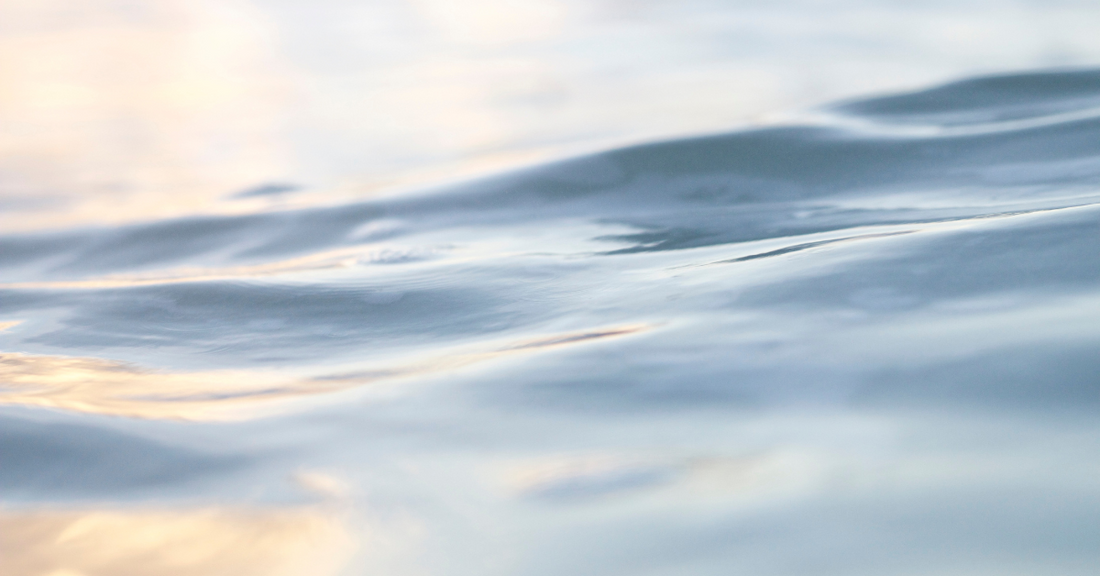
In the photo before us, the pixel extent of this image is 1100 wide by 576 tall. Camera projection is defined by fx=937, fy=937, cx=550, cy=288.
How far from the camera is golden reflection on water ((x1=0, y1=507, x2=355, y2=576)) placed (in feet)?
1.93

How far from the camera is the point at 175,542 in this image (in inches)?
25.0

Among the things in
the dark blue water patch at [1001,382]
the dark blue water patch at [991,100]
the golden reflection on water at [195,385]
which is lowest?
the dark blue water patch at [1001,382]

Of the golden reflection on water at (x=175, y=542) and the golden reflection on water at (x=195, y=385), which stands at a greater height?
the golden reflection on water at (x=195, y=385)

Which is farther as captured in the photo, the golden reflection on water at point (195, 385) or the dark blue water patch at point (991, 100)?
the dark blue water patch at point (991, 100)

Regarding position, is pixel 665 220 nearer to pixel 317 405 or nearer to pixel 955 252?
pixel 955 252

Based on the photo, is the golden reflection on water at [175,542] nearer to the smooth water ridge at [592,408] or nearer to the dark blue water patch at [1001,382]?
the smooth water ridge at [592,408]

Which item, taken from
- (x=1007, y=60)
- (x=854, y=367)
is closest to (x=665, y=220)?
(x=854, y=367)

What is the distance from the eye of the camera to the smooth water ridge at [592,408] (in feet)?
1.89

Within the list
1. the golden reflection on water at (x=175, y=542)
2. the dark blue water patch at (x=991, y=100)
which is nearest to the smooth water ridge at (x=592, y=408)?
the golden reflection on water at (x=175, y=542)

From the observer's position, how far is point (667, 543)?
1.85 feet

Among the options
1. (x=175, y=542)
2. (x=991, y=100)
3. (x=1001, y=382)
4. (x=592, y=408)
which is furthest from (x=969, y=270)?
(x=991, y=100)

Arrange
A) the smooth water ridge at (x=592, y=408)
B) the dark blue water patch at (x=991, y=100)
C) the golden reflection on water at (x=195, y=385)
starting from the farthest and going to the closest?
the dark blue water patch at (x=991, y=100), the golden reflection on water at (x=195, y=385), the smooth water ridge at (x=592, y=408)

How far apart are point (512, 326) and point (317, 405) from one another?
1.08 feet

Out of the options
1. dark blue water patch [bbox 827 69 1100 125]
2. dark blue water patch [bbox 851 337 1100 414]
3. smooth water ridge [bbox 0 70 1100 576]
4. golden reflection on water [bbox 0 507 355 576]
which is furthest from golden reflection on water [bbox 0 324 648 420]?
dark blue water patch [bbox 827 69 1100 125]
